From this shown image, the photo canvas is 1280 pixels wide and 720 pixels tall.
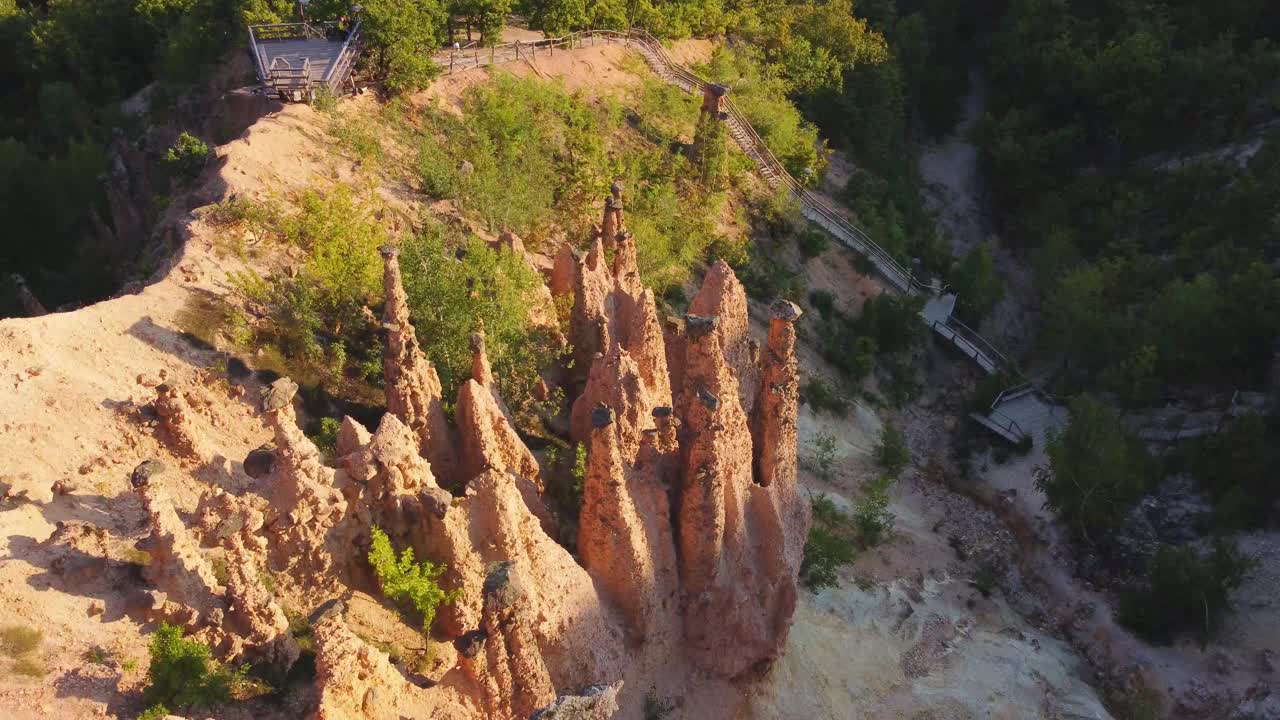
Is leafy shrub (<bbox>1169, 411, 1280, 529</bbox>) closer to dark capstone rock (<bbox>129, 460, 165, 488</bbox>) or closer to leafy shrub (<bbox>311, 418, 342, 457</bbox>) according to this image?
leafy shrub (<bbox>311, 418, 342, 457</bbox>)

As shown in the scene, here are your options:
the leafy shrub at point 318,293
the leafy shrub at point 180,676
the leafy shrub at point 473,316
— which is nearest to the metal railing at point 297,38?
the leafy shrub at point 318,293

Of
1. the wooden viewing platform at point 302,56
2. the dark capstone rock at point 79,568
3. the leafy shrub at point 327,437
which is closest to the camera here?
the dark capstone rock at point 79,568

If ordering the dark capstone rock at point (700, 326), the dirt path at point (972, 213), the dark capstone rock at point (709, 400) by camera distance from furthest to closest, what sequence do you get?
1. the dirt path at point (972, 213)
2. the dark capstone rock at point (700, 326)
3. the dark capstone rock at point (709, 400)

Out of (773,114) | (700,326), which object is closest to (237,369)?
(700,326)

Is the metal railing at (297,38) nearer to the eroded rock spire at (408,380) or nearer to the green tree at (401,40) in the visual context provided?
the green tree at (401,40)

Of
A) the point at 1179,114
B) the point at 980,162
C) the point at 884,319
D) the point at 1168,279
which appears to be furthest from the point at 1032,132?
the point at 884,319

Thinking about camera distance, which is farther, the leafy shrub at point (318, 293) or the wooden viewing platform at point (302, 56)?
the wooden viewing platform at point (302, 56)
